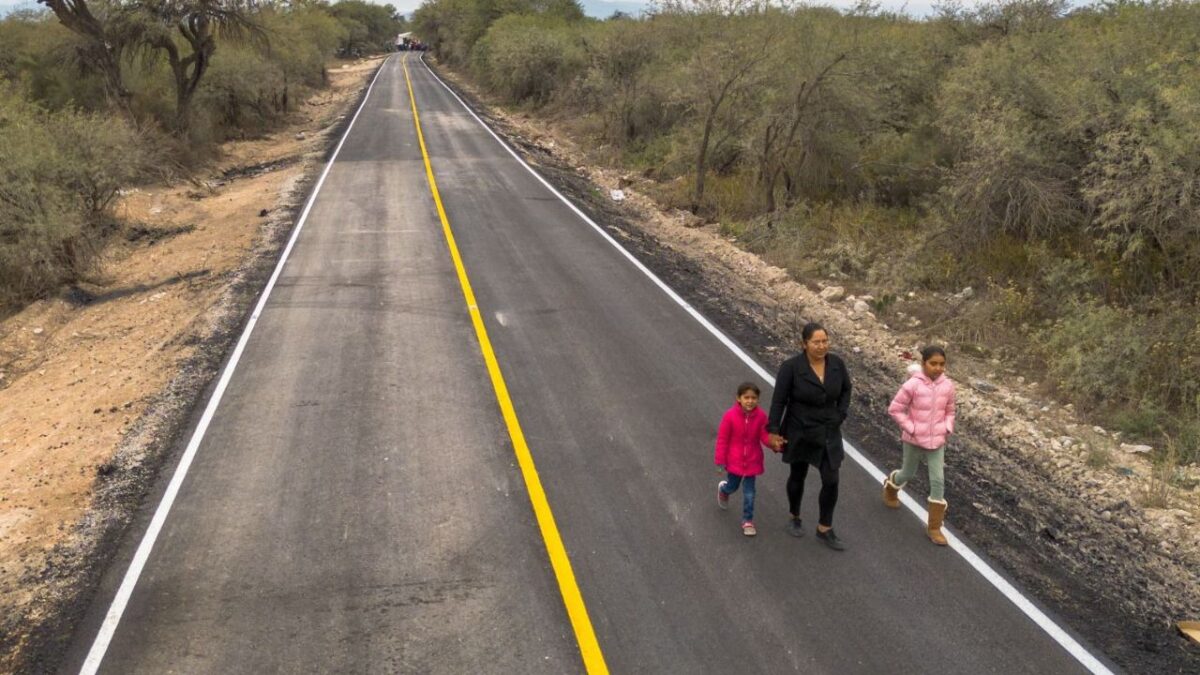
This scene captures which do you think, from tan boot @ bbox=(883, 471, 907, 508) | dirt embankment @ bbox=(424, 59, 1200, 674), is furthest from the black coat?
dirt embankment @ bbox=(424, 59, 1200, 674)

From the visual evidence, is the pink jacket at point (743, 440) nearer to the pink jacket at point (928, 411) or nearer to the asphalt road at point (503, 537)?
the asphalt road at point (503, 537)

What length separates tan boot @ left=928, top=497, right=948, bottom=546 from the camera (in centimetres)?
622

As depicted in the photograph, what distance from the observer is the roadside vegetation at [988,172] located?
9148 millimetres

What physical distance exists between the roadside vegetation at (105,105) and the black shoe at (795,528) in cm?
1349

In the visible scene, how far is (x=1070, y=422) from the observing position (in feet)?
28.2

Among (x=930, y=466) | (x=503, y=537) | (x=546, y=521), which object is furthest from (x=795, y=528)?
(x=503, y=537)

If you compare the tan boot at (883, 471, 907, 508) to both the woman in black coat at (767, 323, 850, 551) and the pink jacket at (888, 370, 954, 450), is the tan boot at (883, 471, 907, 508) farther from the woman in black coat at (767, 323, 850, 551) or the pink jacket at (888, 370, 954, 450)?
the woman in black coat at (767, 323, 850, 551)

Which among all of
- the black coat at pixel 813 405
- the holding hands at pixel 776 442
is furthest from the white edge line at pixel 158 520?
the black coat at pixel 813 405

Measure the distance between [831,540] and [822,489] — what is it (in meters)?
0.40

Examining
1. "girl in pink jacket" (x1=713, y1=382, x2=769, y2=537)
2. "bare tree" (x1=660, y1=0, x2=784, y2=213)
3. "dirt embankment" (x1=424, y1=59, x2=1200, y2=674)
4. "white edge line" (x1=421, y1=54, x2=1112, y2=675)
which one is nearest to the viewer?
"white edge line" (x1=421, y1=54, x2=1112, y2=675)

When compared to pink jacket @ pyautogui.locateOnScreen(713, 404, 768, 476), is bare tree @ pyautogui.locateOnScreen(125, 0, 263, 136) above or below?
above

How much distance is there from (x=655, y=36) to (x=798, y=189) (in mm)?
11898

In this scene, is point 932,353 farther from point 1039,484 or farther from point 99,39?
point 99,39

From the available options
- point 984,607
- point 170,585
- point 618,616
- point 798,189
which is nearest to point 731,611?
point 618,616
